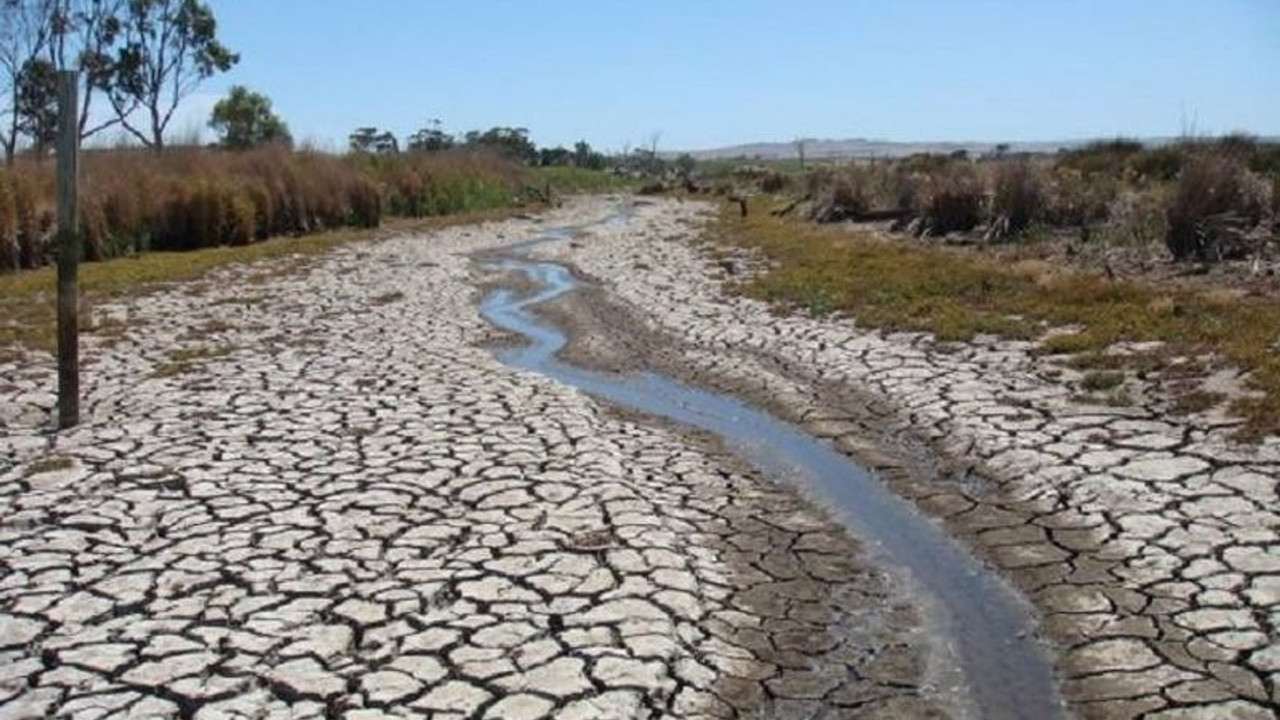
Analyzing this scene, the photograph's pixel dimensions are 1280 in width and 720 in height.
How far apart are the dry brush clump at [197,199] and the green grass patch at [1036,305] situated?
12348mm

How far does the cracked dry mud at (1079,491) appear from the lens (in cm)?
508

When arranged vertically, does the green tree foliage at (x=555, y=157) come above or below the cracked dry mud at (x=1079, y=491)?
above

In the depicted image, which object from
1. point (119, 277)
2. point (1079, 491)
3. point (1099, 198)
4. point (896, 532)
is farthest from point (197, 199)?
point (1079, 491)

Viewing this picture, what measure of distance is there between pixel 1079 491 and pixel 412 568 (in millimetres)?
4151

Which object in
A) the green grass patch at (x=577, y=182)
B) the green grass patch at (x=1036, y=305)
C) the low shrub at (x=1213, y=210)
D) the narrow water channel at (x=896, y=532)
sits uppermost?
the green grass patch at (x=577, y=182)

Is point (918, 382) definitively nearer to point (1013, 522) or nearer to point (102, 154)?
point (1013, 522)

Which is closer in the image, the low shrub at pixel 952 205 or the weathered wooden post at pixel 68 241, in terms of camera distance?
the weathered wooden post at pixel 68 241

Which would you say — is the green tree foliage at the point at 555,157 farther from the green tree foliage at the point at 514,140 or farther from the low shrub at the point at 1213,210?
the low shrub at the point at 1213,210

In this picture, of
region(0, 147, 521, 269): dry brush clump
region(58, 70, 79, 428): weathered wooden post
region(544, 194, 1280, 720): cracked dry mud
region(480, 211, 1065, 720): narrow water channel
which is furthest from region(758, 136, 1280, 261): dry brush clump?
region(58, 70, 79, 428): weathered wooden post

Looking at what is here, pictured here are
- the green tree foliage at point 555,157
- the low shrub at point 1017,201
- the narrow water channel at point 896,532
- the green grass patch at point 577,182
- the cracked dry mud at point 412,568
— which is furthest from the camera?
the green tree foliage at point 555,157

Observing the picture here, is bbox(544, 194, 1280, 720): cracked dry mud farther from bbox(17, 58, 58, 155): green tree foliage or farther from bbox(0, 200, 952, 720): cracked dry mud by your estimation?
bbox(17, 58, 58, 155): green tree foliage

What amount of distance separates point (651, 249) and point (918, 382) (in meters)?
16.3

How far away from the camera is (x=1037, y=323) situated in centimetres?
1271

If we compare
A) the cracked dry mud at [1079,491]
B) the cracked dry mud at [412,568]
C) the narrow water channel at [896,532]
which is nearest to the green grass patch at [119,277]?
the cracked dry mud at [412,568]
